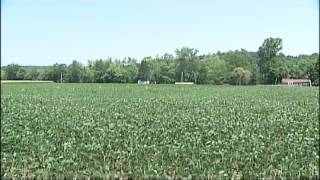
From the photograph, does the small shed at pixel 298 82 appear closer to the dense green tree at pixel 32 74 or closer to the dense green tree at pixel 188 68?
the dense green tree at pixel 188 68

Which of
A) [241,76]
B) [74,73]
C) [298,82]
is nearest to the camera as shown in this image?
[298,82]

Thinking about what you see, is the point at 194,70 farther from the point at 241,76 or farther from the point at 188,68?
the point at 241,76

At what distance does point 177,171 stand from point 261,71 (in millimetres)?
125170

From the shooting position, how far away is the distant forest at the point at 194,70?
411 feet

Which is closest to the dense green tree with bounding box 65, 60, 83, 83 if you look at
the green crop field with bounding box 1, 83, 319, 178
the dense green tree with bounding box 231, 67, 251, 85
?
the dense green tree with bounding box 231, 67, 251, 85

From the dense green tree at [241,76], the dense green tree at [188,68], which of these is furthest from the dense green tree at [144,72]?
the dense green tree at [241,76]

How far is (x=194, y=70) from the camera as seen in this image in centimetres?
14062

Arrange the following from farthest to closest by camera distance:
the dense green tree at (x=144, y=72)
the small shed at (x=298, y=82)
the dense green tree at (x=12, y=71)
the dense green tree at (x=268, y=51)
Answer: the dense green tree at (x=144, y=72), the dense green tree at (x=268, y=51), the dense green tree at (x=12, y=71), the small shed at (x=298, y=82)

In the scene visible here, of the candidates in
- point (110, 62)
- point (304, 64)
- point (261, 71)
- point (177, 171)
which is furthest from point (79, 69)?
point (177, 171)

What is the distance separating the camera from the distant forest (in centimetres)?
12519

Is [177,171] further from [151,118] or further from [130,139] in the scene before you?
[151,118]

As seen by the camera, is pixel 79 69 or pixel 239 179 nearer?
pixel 239 179

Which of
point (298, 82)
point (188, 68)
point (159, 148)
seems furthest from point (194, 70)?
point (159, 148)

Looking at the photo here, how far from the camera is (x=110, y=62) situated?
483 ft
